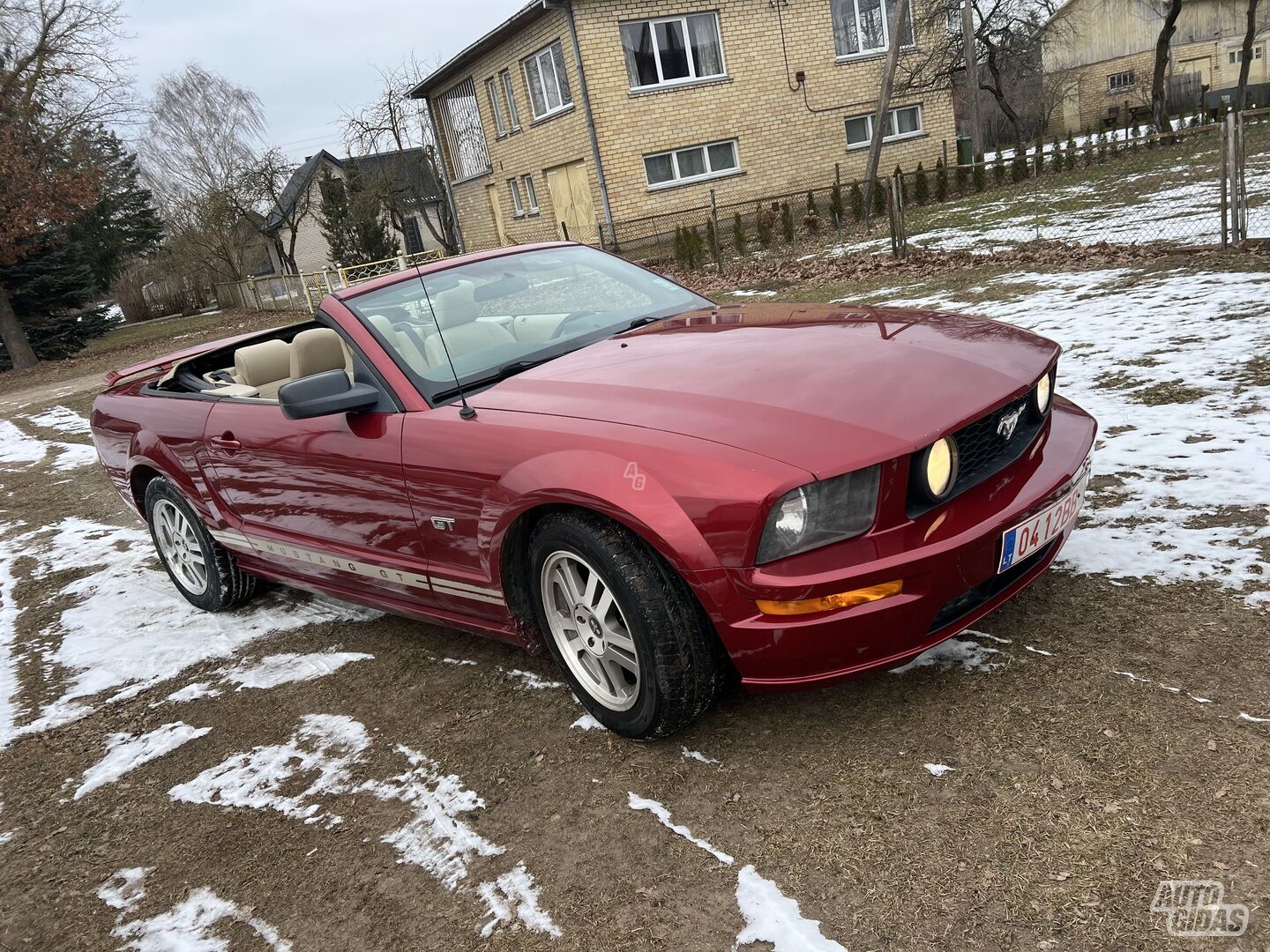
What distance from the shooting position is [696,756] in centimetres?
257

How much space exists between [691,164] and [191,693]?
62.0ft

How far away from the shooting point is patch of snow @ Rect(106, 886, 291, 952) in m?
2.25

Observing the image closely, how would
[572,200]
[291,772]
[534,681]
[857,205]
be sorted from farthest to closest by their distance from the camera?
[572,200] → [857,205] → [534,681] → [291,772]

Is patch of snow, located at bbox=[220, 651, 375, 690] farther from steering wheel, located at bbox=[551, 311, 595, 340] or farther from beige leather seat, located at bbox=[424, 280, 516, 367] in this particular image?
steering wheel, located at bbox=[551, 311, 595, 340]

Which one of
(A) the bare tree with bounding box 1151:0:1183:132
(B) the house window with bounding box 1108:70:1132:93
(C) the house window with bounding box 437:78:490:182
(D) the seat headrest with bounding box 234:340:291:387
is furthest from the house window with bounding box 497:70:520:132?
(B) the house window with bounding box 1108:70:1132:93

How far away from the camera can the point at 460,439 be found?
275cm

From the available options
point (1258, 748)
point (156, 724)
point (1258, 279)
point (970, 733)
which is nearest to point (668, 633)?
point (970, 733)

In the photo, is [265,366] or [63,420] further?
[63,420]

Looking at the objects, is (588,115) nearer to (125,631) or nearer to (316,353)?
(316,353)

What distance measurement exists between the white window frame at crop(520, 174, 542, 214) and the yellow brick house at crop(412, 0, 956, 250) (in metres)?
0.06

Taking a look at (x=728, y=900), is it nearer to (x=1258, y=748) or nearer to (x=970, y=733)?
(x=970, y=733)

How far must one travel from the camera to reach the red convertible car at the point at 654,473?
2197 millimetres

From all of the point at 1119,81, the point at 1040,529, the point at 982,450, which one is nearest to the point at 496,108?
the point at 982,450

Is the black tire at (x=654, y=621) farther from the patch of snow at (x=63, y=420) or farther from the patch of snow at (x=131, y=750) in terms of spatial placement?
the patch of snow at (x=63, y=420)
